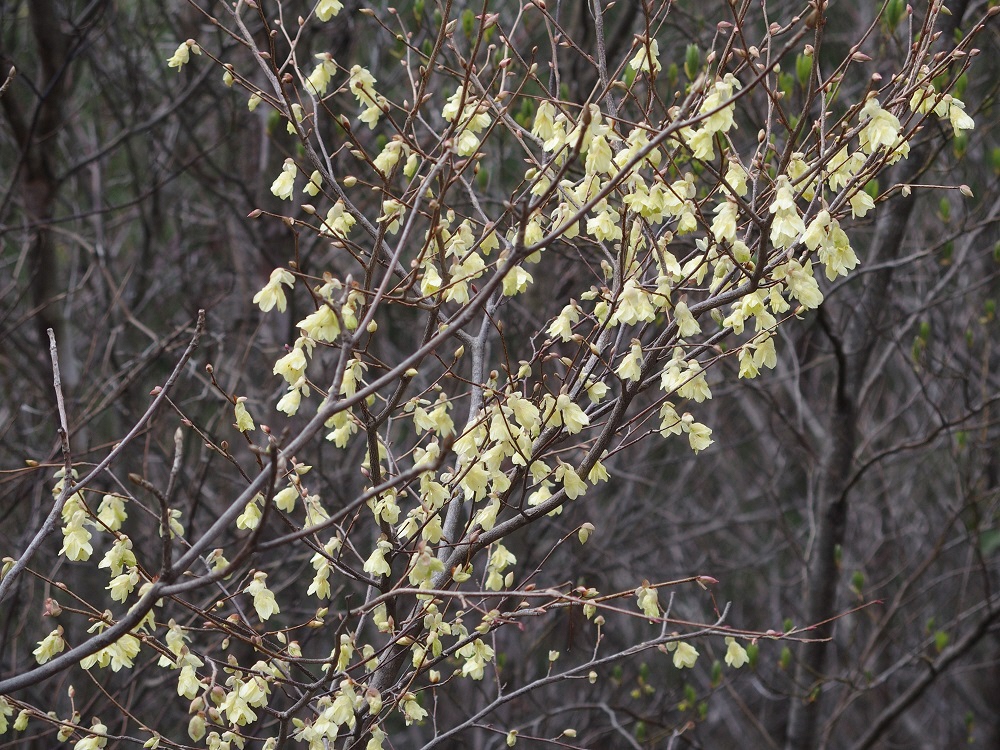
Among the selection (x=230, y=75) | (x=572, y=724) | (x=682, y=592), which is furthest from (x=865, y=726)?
(x=230, y=75)

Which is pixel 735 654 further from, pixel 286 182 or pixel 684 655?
pixel 286 182

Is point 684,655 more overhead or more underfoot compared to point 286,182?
more underfoot

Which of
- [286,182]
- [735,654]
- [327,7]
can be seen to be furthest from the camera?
[735,654]

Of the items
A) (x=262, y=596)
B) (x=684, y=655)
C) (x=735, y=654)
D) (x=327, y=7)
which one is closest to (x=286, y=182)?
(x=327, y=7)

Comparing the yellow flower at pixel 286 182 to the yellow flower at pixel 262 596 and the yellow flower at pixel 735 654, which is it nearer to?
the yellow flower at pixel 262 596

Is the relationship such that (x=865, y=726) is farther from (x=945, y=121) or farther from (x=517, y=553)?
(x=945, y=121)

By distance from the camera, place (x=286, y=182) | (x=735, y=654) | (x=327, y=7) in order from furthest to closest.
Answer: (x=735, y=654) < (x=327, y=7) < (x=286, y=182)

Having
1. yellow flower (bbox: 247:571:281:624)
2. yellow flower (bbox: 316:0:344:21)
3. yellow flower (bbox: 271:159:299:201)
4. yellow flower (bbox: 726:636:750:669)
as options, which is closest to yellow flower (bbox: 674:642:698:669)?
yellow flower (bbox: 726:636:750:669)

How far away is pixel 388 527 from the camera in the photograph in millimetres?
2480

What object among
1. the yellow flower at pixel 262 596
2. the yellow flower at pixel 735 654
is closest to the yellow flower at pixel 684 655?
the yellow flower at pixel 735 654

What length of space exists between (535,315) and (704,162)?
139 inches

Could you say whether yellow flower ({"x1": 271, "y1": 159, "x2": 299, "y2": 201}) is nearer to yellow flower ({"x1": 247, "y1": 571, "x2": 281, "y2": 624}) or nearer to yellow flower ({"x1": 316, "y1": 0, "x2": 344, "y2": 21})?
yellow flower ({"x1": 316, "y1": 0, "x2": 344, "y2": 21})

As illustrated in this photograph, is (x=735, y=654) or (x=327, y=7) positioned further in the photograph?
(x=735, y=654)

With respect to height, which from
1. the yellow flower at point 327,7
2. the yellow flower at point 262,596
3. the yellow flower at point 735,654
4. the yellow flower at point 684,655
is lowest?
the yellow flower at point 735,654
